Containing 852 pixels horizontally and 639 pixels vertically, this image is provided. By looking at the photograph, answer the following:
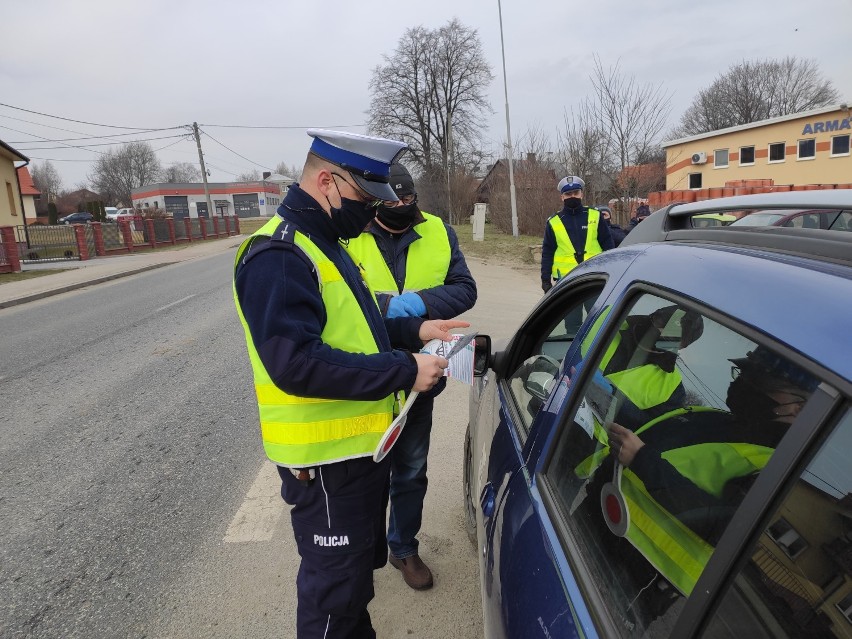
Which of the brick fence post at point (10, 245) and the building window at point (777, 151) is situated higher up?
the building window at point (777, 151)

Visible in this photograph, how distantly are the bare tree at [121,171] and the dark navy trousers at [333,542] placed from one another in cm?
9021

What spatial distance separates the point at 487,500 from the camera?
1.88 metres

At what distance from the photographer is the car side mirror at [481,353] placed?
225 centimetres

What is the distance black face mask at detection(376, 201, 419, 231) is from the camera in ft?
8.51

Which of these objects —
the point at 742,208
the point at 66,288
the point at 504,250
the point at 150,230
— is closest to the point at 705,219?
the point at 742,208

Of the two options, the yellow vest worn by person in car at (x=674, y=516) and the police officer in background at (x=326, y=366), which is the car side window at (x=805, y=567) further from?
the police officer in background at (x=326, y=366)

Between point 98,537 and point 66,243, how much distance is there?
25675mm

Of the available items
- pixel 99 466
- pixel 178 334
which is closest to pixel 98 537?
pixel 99 466

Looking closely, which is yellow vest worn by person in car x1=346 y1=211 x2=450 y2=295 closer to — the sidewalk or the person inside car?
the person inside car

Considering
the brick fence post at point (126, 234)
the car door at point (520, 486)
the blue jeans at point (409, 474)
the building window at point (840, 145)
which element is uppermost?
the building window at point (840, 145)

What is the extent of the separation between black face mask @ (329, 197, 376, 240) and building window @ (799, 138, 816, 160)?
116 feet

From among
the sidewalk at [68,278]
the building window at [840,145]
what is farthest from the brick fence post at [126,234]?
the building window at [840,145]

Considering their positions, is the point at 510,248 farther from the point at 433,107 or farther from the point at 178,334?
the point at 433,107

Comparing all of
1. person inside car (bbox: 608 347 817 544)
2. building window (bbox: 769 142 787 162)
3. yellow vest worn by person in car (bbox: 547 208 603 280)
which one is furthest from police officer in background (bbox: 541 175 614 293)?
building window (bbox: 769 142 787 162)
